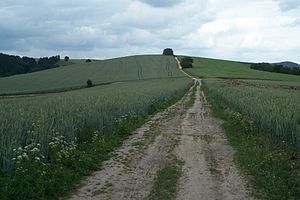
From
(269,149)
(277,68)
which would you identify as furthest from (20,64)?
(269,149)

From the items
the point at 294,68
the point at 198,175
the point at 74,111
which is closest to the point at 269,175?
the point at 198,175

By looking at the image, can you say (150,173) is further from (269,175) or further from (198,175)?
(269,175)

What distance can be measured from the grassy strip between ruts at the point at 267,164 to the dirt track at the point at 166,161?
1.34 ft

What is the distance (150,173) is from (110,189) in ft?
6.56

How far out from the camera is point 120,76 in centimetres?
11156

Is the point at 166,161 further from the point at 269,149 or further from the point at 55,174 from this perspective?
the point at 55,174

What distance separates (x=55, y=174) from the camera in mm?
10961

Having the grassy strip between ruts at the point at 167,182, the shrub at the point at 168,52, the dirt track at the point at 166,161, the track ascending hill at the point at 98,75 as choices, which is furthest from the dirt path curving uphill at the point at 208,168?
the shrub at the point at 168,52

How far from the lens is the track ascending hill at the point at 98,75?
100 meters

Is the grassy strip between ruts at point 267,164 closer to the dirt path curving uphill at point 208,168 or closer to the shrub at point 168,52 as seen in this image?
the dirt path curving uphill at point 208,168

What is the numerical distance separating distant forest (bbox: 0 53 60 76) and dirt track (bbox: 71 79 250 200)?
449 ft

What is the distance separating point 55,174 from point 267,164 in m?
6.41

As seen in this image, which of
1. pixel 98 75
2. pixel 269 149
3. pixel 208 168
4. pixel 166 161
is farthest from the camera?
pixel 98 75

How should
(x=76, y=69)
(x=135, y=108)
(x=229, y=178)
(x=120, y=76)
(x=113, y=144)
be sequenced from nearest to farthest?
(x=229, y=178)
(x=113, y=144)
(x=135, y=108)
(x=120, y=76)
(x=76, y=69)
